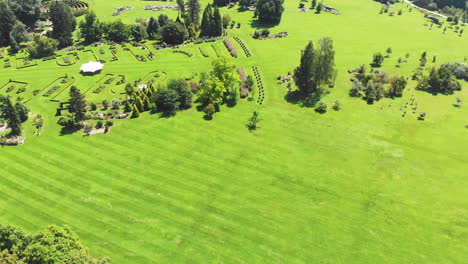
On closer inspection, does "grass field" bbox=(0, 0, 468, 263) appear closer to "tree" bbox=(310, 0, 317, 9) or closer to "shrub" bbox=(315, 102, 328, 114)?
"shrub" bbox=(315, 102, 328, 114)

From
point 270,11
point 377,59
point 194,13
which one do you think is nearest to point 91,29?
point 194,13

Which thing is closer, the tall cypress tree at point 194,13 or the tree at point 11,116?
the tree at point 11,116

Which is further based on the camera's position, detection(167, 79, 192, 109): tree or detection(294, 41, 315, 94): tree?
detection(294, 41, 315, 94): tree

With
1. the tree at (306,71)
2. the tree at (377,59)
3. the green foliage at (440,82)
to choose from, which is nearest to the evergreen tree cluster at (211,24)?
the tree at (306,71)

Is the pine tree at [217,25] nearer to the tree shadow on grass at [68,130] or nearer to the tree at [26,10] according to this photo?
the tree shadow on grass at [68,130]

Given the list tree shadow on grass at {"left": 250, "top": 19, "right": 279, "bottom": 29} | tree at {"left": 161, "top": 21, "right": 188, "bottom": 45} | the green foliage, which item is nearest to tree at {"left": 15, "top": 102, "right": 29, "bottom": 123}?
tree at {"left": 161, "top": 21, "right": 188, "bottom": 45}

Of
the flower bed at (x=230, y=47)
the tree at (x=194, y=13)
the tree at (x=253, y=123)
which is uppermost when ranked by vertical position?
the tree at (x=194, y=13)
